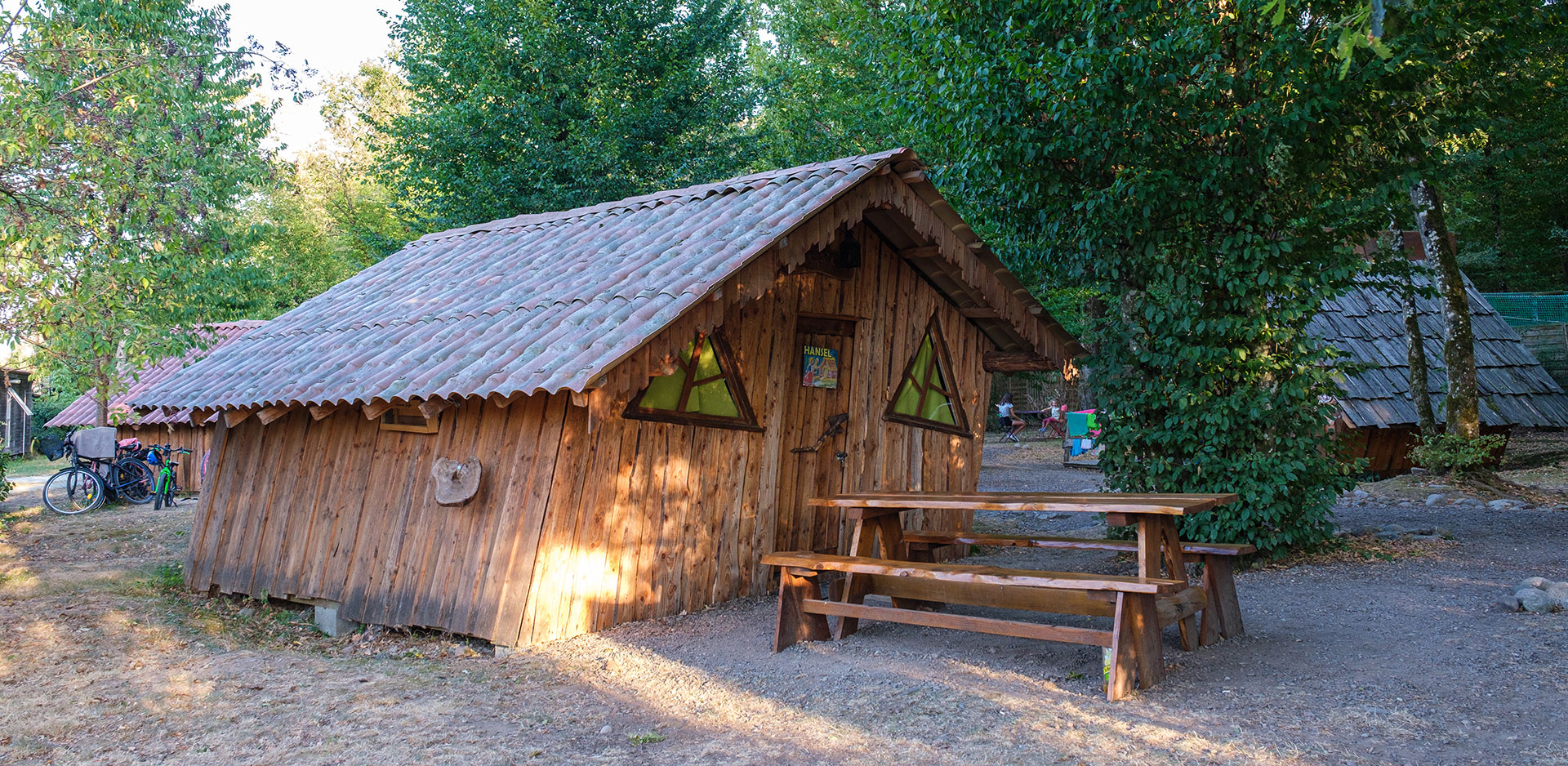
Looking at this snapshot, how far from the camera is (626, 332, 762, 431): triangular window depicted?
7199 mm

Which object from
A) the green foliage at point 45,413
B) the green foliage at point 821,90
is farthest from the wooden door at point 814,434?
the green foliage at point 45,413

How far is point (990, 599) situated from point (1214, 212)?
454 cm

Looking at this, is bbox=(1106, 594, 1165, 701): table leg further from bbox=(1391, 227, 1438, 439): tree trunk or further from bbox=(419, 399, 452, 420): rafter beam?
bbox=(1391, 227, 1438, 439): tree trunk

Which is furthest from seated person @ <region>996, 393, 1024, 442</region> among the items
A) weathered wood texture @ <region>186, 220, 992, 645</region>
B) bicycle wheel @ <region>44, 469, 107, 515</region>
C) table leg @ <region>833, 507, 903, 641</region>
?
bicycle wheel @ <region>44, 469, 107, 515</region>

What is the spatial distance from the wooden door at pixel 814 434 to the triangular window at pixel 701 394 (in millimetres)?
589

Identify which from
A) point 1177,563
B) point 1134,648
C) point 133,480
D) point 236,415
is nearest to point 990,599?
point 1134,648

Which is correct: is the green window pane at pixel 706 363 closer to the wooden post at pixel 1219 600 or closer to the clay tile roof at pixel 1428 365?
the wooden post at pixel 1219 600

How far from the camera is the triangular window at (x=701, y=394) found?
23.6ft

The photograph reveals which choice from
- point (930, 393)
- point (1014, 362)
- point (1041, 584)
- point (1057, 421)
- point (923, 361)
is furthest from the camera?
point (1057, 421)

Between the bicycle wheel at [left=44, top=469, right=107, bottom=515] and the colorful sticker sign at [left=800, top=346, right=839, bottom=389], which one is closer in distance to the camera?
the colorful sticker sign at [left=800, top=346, right=839, bottom=389]

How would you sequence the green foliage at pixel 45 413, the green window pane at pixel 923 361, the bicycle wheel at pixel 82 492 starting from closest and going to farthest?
1. the green window pane at pixel 923 361
2. the bicycle wheel at pixel 82 492
3. the green foliage at pixel 45 413

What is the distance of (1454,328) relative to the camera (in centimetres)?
1244

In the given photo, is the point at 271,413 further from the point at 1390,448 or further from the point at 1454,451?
the point at 1390,448

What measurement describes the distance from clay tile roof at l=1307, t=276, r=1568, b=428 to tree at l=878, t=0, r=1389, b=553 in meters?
5.86
